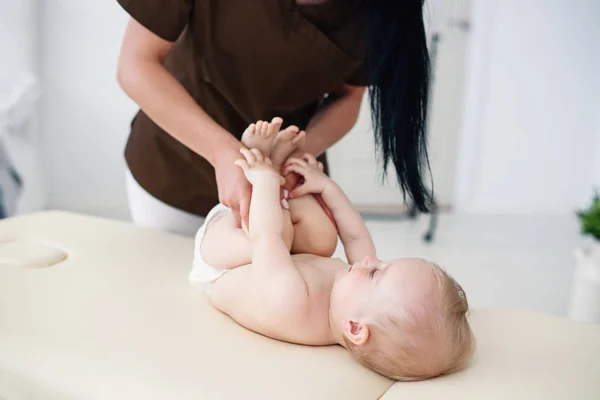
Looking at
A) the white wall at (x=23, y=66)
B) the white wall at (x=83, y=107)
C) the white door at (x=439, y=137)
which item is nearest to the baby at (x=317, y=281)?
the white wall at (x=23, y=66)

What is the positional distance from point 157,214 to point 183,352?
56 centimetres

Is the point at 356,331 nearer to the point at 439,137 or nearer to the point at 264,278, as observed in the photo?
the point at 264,278

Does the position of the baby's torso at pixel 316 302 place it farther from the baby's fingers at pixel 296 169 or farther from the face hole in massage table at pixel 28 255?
the face hole in massage table at pixel 28 255

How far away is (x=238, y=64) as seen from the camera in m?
1.07

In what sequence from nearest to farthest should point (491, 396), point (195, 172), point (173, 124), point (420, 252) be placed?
point (491, 396) → point (173, 124) → point (195, 172) → point (420, 252)

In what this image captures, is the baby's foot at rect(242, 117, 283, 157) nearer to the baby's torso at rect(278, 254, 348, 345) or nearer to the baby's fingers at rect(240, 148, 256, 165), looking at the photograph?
the baby's fingers at rect(240, 148, 256, 165)

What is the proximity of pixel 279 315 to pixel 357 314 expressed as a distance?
0.36 ft

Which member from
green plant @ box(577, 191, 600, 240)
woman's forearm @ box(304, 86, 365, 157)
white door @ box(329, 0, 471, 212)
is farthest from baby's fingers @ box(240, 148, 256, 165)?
white door @ box(329, 0, 471, 212)

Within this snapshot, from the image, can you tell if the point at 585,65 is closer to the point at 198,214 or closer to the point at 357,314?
the point at 198,214

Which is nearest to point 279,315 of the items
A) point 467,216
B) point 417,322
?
point 417,322

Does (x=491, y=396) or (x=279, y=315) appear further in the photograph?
(x=279, y=315)

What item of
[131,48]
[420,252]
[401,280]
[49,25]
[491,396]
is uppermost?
[49,25]

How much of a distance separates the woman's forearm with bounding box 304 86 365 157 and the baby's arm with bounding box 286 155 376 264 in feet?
0.37

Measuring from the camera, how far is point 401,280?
2.62 ft
